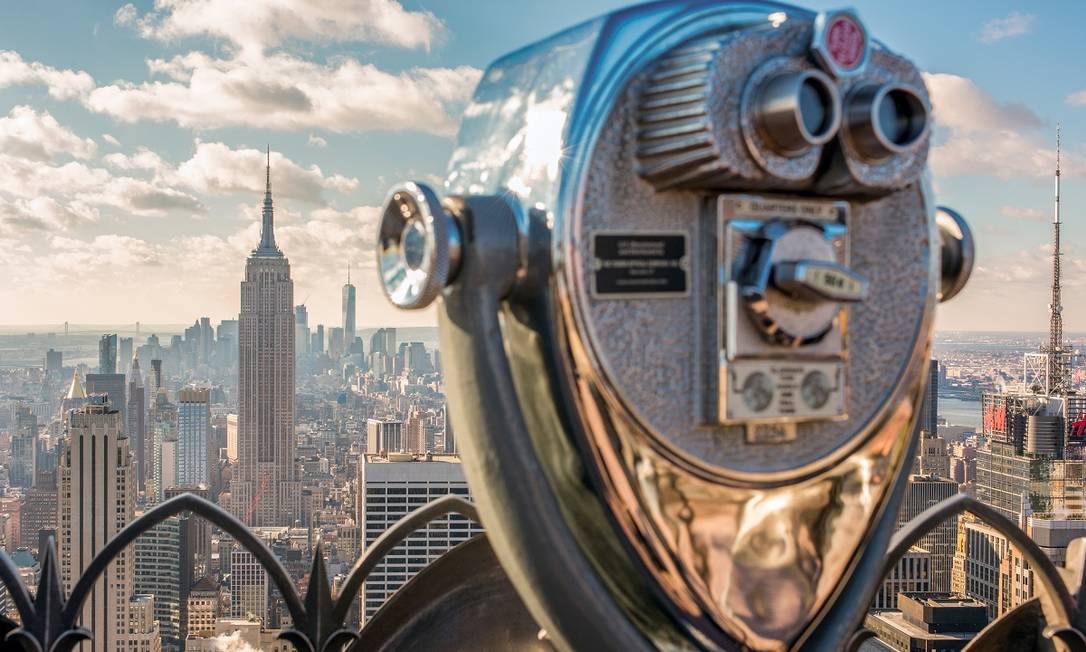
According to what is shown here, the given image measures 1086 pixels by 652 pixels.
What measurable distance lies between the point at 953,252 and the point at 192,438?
5063 cm

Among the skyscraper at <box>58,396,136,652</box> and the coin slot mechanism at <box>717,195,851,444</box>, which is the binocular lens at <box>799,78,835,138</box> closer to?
the coin slot mechanism at <box>717,195,851,444</box>

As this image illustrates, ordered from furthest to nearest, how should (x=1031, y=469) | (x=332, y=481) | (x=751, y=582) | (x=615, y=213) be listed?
(x=332, y=481), (x=1031, y=469), (x=751, y=582), (x=615, y=213)

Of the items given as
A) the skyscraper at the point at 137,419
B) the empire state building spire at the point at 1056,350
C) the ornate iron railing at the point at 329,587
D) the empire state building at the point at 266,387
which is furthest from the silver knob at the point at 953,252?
the empire state building at the point at 266,387

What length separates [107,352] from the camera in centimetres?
3531

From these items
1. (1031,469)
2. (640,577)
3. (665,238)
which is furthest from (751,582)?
(1031,469)

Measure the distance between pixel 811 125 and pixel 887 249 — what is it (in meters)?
0.26

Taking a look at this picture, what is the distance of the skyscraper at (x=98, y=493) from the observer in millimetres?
35312

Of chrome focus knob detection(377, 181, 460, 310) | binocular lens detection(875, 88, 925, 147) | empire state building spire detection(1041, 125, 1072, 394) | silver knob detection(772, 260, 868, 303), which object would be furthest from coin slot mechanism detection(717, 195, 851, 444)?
empire state building spire detection(1041, 125, 1072, 394)

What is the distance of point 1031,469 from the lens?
33250 mm

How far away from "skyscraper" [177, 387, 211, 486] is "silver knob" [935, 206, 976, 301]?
47.9 metres

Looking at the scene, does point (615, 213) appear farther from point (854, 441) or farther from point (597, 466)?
point (854, 441)

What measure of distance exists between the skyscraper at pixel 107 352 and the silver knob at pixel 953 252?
111ft

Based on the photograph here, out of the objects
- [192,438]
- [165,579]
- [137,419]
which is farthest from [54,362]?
[192,438]

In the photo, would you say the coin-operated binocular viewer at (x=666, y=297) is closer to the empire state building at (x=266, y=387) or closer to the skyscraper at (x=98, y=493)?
the skyscraper at (x=98, y=493)
